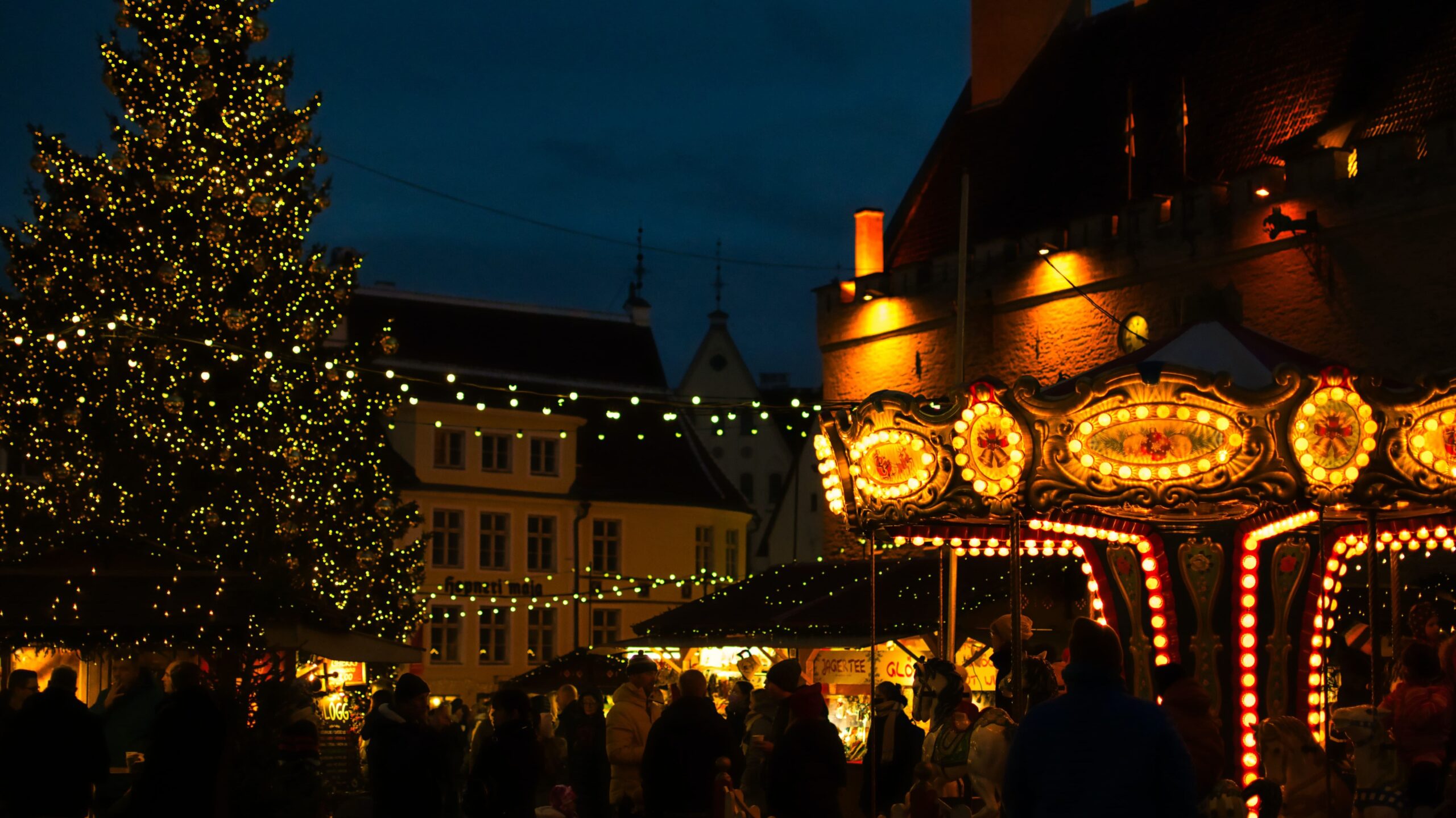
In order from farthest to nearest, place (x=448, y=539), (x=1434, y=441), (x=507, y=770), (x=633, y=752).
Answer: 1. (x=448, y=539)
2. (x=1434, y=441)
3. (x=633, y=752)
4. (x=507, y=770)

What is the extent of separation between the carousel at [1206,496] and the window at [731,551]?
95.8ft

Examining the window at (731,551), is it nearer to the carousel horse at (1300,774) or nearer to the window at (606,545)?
the window at (606,545)

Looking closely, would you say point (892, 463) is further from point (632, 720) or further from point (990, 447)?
point (632, 720)

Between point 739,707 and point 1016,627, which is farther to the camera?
point 739,707

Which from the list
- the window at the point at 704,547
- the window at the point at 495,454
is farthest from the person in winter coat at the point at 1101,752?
the window at the point at 704,547

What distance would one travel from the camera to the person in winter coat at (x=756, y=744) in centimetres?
1400

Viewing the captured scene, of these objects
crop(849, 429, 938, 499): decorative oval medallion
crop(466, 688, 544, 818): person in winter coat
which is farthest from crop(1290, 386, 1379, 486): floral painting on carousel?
crop(466, 688, 544, 818): person in winter coat

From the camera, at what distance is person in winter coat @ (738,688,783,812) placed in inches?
551

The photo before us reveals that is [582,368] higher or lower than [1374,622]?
higher

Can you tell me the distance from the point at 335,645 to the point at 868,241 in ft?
52.1

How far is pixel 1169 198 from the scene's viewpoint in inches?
1078

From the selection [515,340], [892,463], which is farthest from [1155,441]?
[515,340]

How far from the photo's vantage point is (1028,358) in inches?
1161

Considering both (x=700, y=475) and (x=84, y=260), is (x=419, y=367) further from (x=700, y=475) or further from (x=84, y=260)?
(x=84, y=260)
